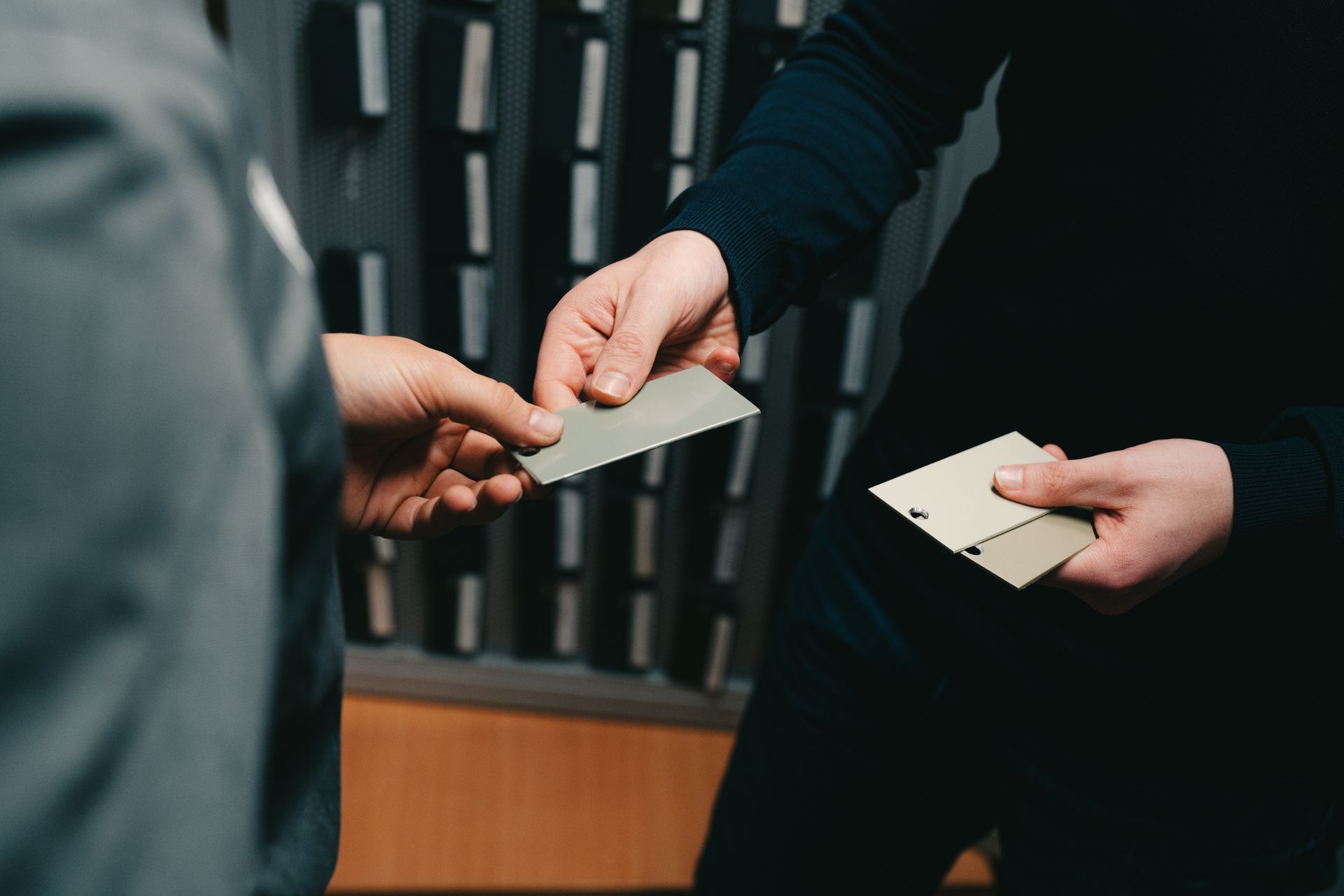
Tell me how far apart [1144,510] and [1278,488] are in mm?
77

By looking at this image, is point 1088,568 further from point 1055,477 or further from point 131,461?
point 131,461

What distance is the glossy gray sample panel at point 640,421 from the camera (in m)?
0.59

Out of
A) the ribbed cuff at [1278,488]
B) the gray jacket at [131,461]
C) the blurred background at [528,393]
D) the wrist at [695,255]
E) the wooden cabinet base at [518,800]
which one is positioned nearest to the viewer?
the gray jacket at [131,461]

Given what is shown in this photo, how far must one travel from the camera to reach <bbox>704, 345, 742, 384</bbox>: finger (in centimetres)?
68

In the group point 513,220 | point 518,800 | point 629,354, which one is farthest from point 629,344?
point 518,800

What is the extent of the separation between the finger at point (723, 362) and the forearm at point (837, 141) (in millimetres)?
28

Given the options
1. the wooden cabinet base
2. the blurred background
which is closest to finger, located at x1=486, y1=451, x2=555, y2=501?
the blurred background

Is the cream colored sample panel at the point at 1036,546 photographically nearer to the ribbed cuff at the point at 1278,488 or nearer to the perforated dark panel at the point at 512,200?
the ribbed cuff at the point at 1278,488

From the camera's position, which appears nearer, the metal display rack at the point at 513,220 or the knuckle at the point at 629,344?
the knuckle at the point at 629,344

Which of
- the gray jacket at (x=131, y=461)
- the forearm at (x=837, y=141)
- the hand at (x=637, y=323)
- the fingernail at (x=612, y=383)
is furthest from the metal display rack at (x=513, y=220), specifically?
the gray jacket at (x=131, y=461)

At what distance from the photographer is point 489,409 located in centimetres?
58

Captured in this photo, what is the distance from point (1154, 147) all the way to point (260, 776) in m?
0.62

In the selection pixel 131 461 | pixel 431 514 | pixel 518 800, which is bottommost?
pixel 518 800

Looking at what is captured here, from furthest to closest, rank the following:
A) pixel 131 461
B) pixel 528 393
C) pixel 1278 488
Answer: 1. pixel 528 393
2. pixel 1278 488
3. pixel 131 461
